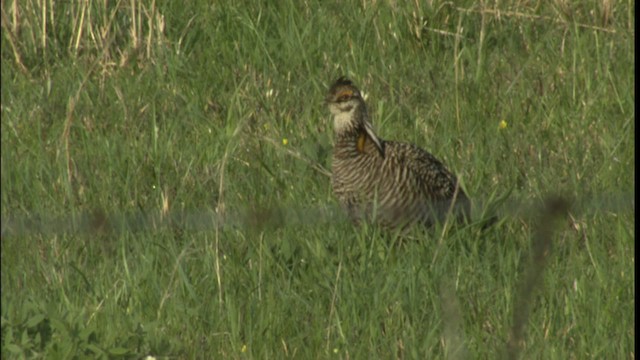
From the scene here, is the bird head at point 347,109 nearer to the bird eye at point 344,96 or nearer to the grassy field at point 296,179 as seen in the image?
the bird eye at point 344,96

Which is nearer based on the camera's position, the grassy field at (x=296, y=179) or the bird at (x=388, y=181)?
the grassy field at (x=296, y=179)

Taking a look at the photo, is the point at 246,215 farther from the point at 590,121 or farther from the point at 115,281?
the point at 590,121

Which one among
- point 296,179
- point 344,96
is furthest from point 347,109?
point 296,179

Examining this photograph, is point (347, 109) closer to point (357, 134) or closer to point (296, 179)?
point (357, 134)

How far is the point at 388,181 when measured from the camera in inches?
217

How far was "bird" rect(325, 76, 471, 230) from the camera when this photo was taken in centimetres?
531

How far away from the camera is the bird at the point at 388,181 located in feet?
17.4

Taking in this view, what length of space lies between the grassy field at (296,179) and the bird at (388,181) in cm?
9

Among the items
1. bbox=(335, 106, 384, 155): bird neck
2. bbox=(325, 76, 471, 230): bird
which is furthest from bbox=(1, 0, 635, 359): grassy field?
bbox=(335, 106, 384, 155): bird neck

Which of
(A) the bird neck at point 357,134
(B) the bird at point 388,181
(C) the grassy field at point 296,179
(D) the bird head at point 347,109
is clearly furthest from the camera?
(D) the bird head at point 347,109

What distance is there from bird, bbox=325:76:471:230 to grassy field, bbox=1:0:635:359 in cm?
9

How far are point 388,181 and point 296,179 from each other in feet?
1.26

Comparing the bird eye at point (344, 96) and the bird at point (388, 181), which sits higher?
the bird eye at point (344, 96)

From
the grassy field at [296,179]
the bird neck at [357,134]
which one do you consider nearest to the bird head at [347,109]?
the bird neck at [357,134]
